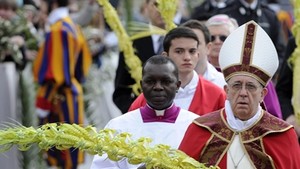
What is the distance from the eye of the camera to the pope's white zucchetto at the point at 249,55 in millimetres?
8789

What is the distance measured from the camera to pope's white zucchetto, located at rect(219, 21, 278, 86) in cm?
879

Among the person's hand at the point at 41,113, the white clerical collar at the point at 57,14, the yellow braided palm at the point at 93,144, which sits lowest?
the person's hand at the point at 41,113

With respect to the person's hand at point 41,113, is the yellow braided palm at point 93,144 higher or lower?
higher

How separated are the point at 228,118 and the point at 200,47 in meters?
2.49

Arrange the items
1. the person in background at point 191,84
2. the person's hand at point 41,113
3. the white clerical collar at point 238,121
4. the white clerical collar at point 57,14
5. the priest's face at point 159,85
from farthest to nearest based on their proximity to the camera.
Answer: the white clerical collar at point 57,14, the person's hand at point 41,113, the person in background at point 191,84, the priest's face at point 159,85, the white clerical collar at point 238,121

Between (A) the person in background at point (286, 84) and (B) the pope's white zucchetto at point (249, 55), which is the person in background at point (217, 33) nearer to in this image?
(A) the person in background at point (286, 84)

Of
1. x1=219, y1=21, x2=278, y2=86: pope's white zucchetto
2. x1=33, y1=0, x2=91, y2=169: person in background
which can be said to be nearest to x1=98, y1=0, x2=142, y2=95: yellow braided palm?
x1=219, y1=21, x2=278, y2=86: pope's white zucchetto

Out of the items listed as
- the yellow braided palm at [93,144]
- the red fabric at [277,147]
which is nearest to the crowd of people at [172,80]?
the red fabric at [277,147]

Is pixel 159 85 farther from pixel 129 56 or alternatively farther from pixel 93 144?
pixel 129 56

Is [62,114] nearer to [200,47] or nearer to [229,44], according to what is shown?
[200,47]

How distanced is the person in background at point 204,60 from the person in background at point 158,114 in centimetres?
158

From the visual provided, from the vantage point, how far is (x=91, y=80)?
1723 cm

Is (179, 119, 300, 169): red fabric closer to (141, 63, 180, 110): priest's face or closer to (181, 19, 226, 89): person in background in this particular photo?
(141, 63, 180, 110): priest's face

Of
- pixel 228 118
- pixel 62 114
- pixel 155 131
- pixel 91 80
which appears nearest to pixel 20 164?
pixel 62 114
